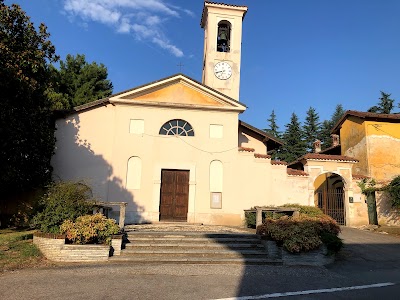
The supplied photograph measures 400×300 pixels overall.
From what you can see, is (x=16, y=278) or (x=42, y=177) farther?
(x=42, y=177)

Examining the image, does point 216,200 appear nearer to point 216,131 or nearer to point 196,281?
point 216,131

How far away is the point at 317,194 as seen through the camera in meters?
23.0

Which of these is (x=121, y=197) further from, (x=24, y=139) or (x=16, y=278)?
(x=16, y=278)

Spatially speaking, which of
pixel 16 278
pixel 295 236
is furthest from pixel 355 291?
pixel 16 278

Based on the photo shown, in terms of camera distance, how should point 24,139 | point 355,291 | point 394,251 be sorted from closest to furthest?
point 355,291, point 394,251, point 24,139

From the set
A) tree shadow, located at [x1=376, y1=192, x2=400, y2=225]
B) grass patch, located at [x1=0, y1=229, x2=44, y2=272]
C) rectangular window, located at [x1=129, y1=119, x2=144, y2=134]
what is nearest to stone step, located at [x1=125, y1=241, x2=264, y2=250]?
grass patch, located at [x1=0, y1=229, x2=44, y2=272]

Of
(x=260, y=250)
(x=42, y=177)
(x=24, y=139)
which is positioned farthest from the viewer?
(x=42, y=177)

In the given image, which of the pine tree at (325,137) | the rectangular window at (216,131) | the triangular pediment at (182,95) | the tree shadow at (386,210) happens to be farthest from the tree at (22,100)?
the pine tree at (325,137)

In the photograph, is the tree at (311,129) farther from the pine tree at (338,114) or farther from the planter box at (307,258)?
the planter box at (307,258)

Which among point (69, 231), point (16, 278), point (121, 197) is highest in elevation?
point (121, 197)

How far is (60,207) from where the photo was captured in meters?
9.88

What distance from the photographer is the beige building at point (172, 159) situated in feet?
51.7

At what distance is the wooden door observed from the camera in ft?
A: 52.1

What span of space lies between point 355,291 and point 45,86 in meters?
13.5
